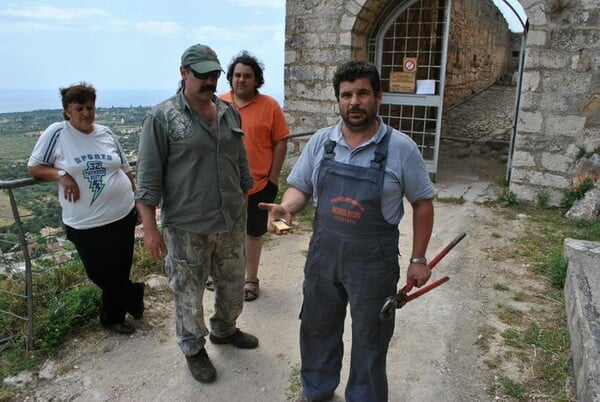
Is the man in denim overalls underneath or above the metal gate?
underneath

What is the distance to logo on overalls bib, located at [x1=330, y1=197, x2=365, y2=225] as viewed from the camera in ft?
6.66

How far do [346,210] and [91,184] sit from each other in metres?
1.60

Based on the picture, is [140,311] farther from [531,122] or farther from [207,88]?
[531,122]

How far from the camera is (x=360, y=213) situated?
2027mm

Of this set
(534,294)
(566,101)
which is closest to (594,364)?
(534,294)

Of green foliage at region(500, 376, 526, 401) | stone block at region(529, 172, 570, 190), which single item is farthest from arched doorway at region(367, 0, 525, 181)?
green foliage at region(500, 376, 526, 401)

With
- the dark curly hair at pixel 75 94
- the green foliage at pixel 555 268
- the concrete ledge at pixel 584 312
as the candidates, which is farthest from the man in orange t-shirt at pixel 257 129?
the green foliage at pixel 555 268

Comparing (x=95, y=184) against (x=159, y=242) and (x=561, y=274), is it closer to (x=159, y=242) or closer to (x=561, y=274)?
(x=159, y=242)

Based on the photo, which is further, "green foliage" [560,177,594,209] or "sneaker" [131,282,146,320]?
"green foliage" [560,177,594,209]

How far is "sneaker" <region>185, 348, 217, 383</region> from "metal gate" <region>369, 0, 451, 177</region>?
196 inches

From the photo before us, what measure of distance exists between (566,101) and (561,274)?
2609mm

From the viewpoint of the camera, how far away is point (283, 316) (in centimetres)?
344

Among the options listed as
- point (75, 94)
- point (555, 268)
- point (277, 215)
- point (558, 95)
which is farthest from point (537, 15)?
point (75, 94)

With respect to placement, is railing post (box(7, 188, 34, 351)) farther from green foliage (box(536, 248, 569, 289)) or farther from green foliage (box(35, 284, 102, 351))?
green foliage (box(536, 248, 569, 289))
